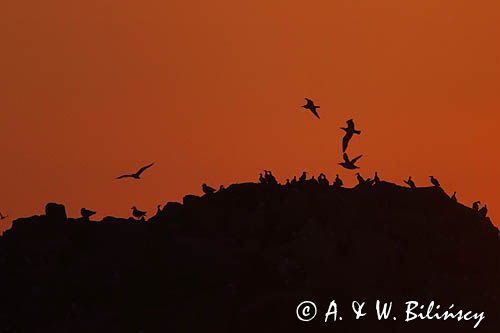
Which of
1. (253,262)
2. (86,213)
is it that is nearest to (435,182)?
(253,262)

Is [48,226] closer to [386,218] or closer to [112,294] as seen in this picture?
[112,294]

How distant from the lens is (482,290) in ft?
327

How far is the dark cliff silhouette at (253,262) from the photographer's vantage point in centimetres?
8744

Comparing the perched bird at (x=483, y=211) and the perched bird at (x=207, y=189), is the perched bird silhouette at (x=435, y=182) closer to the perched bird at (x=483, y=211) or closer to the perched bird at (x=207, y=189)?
the perched bird at (x=483, y=211)

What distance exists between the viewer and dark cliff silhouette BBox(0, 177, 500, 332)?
287ft

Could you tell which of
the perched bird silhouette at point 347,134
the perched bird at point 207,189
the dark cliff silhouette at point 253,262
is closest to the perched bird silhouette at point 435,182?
the dark cliff silhouette at point 253,262

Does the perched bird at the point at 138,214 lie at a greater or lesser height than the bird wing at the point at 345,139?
greater

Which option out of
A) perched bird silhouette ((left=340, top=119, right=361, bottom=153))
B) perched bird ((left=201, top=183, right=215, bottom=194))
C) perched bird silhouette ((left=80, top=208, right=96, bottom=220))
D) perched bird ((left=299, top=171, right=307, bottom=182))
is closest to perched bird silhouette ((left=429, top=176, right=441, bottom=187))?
perched bird ((left=299, top=171, right=307, bottom=182))

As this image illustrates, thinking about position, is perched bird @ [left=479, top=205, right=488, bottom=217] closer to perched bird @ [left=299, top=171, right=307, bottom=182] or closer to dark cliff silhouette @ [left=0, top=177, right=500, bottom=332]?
dark cliff silhouette @ [left=0, top=177, right=500, bottom=332]

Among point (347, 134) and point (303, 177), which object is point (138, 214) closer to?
point (303, 177)
